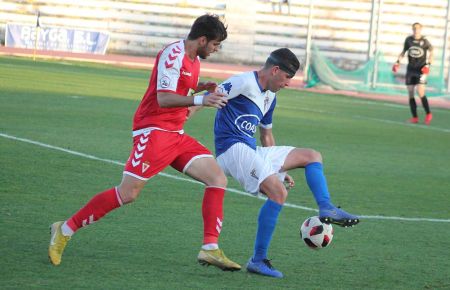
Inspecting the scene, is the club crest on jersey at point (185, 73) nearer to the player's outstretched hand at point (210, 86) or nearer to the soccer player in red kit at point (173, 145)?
the soccer player in red kit at point (173, 145)

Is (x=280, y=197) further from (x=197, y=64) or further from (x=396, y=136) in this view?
(x=396, y=136)

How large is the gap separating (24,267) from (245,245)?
6.70 ft

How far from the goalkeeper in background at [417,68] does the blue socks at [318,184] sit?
15054mm

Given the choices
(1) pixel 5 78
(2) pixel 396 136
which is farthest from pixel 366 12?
(2) pixel 396 136

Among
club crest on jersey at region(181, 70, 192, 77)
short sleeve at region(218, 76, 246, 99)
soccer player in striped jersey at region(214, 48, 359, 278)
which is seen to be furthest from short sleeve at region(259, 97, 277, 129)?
club crest on jersey at region(181, 70, 192, 77)

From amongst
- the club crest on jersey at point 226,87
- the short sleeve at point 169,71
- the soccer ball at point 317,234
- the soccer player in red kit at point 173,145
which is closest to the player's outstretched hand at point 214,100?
the soccer player in red kit at point 173,145

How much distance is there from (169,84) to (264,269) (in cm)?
142

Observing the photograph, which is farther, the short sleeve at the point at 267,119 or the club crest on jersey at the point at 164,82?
the short sleeve at the point at 267,119

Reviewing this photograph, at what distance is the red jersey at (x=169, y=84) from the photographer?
23.5 ft

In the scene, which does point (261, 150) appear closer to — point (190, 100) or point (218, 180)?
point (218, 180)

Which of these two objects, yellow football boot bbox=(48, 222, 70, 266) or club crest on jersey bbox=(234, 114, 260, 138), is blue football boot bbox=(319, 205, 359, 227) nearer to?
club crest on jersey bbox=(234, 114, 260, 138)

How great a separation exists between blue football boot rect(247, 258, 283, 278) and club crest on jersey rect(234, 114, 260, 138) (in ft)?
3.45

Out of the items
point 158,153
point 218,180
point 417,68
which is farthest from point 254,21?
point 158,153

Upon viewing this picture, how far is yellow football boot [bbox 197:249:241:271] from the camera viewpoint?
7.18 m
